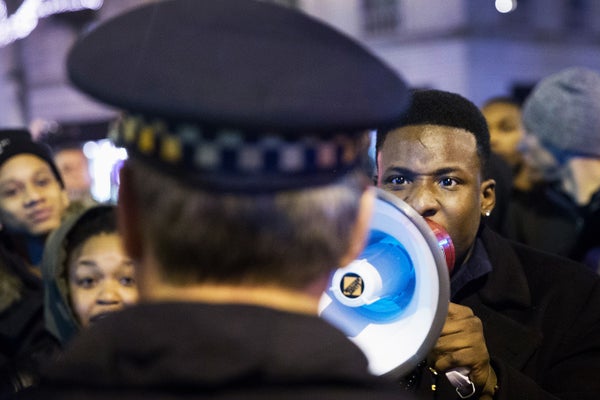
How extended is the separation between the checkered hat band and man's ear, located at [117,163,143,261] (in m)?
0.07

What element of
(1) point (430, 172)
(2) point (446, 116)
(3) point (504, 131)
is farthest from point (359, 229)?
(3) point (504, 131)

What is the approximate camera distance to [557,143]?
412 cm

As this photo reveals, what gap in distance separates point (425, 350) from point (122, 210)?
38.0 inches

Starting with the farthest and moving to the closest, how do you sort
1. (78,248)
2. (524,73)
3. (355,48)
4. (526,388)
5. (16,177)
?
(524,73)
(16,177)
(78,248)
(526,388)
(355,48)

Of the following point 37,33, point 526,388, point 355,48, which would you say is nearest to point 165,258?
point 355,48

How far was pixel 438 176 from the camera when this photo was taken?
8.01 feet

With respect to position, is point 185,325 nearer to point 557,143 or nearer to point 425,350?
point 425,350

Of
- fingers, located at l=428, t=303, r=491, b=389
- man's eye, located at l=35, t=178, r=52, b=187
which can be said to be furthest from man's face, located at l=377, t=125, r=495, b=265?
man's eye, located at l=35, t=178, r=52, b=187

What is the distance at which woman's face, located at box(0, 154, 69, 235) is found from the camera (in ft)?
14.0

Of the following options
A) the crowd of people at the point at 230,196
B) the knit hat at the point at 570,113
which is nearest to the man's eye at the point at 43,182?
the knit hat at the point at 570,113

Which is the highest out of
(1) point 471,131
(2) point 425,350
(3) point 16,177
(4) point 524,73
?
(1) point 471,131

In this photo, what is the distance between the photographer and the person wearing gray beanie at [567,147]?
13.1 ft

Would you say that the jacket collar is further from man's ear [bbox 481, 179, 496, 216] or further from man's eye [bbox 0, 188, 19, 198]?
man's eye [bbox 0, 188, 19, 198]

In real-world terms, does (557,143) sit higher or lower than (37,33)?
higher
